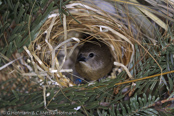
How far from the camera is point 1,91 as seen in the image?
891 millimetres

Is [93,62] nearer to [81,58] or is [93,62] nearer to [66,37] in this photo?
[81,58]

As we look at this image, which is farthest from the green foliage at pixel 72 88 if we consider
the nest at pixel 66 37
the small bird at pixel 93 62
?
the small bird at pixel 93 62

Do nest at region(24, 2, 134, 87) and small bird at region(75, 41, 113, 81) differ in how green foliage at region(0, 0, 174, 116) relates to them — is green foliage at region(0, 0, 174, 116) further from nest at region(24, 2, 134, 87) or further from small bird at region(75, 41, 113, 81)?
small bird at region(75, 41, 113, 81)

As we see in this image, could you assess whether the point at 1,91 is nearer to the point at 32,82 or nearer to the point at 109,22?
the point at 32,82

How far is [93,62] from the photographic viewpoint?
1.70m

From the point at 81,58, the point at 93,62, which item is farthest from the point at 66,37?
the point at 93,62

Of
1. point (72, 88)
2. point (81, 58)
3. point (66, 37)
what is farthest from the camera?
point (81, 58)

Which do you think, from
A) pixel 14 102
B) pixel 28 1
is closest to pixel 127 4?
pixel 28 1

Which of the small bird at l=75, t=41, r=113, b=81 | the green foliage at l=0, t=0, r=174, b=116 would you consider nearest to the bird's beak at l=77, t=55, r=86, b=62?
the small bird at l=75, t=41, r=113, b=81

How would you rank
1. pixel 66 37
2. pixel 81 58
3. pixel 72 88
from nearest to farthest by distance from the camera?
pixel 72 88 → pixel 66 37 → pixel 81 58

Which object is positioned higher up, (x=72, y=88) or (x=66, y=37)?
(x=66, y=37)

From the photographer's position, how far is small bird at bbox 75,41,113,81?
66.3 inches

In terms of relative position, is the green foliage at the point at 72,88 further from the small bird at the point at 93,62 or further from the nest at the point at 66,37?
the small bird at the point at 93,62

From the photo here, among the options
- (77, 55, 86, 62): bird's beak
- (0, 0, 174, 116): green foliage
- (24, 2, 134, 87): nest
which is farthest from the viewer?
(77, 55, 86, 62): bird's beak
